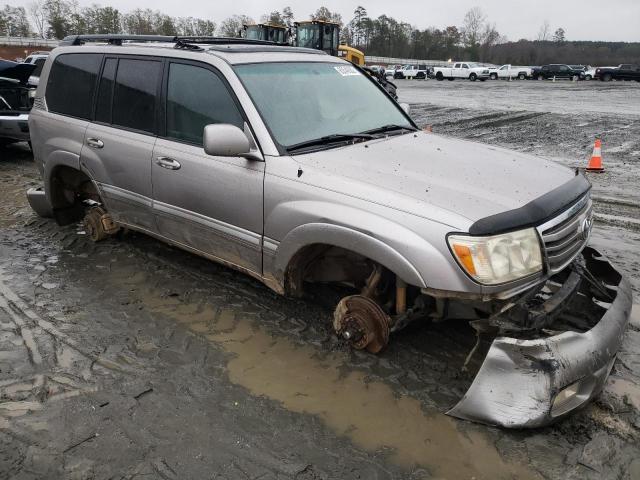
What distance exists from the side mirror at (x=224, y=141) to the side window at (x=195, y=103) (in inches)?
11.2

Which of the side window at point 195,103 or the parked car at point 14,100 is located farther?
the parked car at point 14,100

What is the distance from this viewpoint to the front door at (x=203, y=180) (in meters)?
3.47

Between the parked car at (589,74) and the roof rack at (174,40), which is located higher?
the parked car at (589,74)

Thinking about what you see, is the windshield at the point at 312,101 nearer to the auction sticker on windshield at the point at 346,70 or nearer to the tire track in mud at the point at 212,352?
the auction sticker on windshield at the point at 346,70

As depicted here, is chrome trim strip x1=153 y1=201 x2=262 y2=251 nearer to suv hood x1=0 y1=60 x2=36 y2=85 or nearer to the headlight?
the headlight

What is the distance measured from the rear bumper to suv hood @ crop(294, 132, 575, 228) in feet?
25.8

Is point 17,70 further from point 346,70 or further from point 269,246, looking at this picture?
point 269,246

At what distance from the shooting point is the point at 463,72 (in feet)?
153

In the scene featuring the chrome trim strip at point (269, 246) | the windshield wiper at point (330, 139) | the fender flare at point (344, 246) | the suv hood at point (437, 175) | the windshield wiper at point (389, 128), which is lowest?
the chrome trim strip at point (269, 246)

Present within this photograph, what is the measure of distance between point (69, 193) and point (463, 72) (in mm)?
46208

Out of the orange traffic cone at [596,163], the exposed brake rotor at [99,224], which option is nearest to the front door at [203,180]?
the exposed brake rotor at [99,224]

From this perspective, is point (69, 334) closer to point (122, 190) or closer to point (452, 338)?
point (122, 190)

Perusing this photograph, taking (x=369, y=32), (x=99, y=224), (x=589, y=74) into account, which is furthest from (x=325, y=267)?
(x=369, y=32)

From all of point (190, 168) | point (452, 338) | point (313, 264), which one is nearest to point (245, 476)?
point (313, 264)
